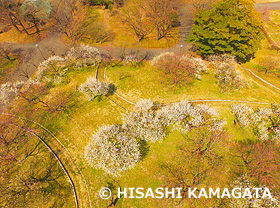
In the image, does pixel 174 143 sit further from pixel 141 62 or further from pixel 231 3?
pixel 231 3

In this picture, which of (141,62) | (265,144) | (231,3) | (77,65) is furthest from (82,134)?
(231,3)

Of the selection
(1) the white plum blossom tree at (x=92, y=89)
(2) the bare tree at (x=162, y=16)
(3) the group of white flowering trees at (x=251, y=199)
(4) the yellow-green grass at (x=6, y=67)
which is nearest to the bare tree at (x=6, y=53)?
(4) the yellow-green grass at (x=6, y=67)

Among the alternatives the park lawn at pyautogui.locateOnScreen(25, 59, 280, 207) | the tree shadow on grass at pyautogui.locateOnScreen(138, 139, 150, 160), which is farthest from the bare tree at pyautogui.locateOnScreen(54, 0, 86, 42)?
the tree shadow on grass at pyautogui.locateOnScreen(138, 139, 150, 160)

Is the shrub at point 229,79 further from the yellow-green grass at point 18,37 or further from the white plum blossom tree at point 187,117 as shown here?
the yellow-green grass at point 18,37

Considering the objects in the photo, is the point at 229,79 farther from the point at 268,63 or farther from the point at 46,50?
the point at 46,50

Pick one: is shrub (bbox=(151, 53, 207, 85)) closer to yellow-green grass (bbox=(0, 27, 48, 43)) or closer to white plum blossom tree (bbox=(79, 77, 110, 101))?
white plum blossom tree (bbox=(79, 77, 110, 101))

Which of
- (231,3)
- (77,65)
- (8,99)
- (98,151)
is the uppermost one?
(231,3)

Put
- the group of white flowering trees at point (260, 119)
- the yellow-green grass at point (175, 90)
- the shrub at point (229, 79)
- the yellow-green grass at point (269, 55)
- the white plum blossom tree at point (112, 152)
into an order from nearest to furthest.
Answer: the white plum blossom tree at point (112, 152)
the group of white flowering trees at point (260, 119)
the yellow-green grass at point (175, 90)
the shrub at point (229, 79)
the yellow-green grass at point (269, 55)
